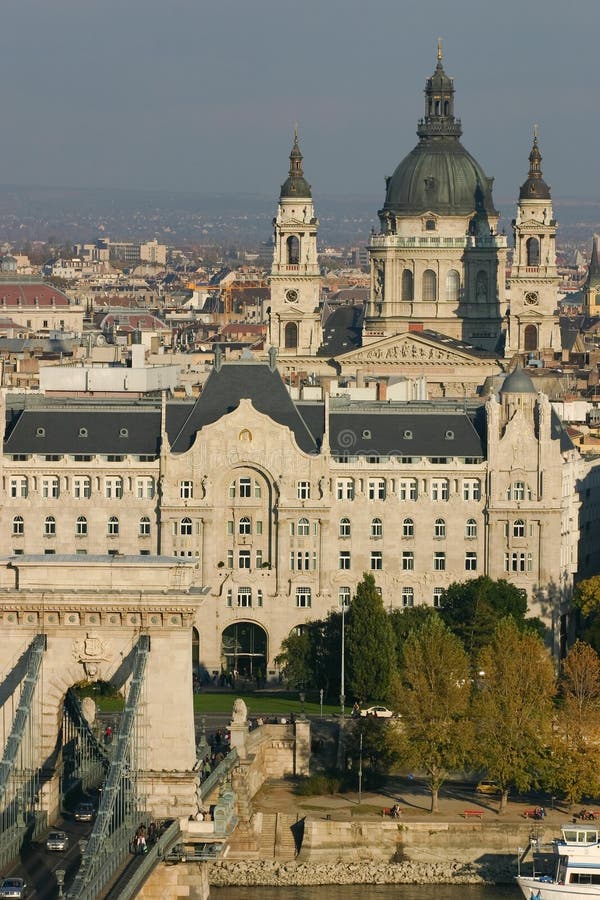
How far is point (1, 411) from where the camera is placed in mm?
133125

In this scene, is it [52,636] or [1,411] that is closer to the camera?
[52,636]

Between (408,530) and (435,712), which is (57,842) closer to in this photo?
(435,712)

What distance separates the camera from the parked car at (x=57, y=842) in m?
86.2

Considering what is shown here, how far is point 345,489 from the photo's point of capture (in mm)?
133375

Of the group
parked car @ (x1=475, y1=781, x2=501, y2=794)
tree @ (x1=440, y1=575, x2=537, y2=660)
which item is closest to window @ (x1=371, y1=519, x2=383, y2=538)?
tree @ (x1=440, y1=575, x2=537, y2=660)

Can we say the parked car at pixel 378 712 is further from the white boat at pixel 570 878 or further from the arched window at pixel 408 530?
the arched window at pixel 408 530

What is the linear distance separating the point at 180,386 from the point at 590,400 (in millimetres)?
38368

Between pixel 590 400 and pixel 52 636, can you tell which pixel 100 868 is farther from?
pixel 590 400

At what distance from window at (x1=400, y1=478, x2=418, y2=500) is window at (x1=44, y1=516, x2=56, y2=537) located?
13352 millimetres

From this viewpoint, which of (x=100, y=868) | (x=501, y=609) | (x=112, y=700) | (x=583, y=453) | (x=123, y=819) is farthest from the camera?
(x=583, y=453)

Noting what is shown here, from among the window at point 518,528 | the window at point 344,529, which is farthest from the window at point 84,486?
the window at point 518,528

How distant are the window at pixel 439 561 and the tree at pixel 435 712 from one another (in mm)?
22092

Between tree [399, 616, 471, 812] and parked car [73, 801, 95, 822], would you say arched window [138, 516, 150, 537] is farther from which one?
parked car [73, 801, 95, 822]

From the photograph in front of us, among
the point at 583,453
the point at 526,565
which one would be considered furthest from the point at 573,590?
the point at 583,453
